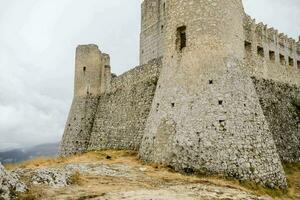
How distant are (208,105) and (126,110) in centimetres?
1100

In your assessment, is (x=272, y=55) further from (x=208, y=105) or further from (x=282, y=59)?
(x=208, y=105)

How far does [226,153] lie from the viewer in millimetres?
17688

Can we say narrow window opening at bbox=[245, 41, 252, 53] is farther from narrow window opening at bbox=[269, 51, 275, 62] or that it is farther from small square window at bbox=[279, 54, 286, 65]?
small square window at bbox=[279, 54, 286, 65]

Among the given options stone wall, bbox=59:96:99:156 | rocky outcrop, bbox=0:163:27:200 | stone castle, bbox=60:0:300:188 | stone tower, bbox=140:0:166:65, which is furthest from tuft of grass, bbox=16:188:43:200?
stone tower, bbox=140:0:166:65

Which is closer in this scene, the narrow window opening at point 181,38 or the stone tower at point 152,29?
the narrow window opening at point 181,38

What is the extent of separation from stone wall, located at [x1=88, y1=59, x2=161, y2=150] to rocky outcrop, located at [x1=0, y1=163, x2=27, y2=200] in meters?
13.5

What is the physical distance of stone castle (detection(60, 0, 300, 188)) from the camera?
18047 mm

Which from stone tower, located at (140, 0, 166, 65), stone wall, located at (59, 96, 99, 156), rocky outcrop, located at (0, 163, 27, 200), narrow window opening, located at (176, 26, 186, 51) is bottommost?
rocky outcrop, located at (0, 163, 27, 200)

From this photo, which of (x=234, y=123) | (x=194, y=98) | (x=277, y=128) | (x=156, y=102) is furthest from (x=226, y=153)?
(x=277, y=128)

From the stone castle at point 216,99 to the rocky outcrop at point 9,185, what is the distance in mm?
7617

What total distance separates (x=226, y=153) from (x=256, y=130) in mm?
2126

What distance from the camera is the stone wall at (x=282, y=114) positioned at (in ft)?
79.7

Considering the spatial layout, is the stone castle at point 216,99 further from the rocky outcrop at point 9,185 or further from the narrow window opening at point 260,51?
the rocky outcrop at point 9,185

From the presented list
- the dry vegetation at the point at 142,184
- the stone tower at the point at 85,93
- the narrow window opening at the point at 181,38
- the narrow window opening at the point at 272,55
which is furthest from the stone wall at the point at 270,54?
the stone tower at the point at 85,93
